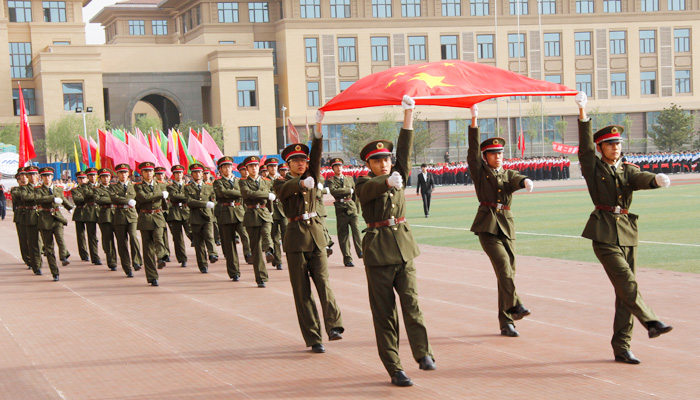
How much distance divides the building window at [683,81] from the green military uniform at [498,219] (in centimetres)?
7706

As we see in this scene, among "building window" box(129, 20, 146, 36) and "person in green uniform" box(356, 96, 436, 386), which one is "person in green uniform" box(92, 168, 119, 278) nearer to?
"person in green uniform" box(356, 96, 436, 386)

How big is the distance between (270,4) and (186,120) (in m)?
14.0

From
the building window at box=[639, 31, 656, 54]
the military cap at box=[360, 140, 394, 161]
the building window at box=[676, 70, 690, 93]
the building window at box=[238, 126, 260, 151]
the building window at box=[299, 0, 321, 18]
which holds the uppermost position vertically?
the building window at box=[299, 0, 321, 18]

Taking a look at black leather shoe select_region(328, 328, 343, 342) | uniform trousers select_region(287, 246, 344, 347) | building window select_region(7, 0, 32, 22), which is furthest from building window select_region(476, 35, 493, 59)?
black leather shoe select_region(328, 328, 343, 342)

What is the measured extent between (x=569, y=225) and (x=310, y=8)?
5928 cm

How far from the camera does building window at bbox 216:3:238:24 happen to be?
78750 millimetres

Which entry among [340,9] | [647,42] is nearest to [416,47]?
[340,9]

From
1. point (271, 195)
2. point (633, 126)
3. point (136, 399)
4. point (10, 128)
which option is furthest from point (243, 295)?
point (633, 126)

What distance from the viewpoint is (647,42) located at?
78.9 metres

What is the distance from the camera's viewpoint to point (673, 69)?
7912 cm

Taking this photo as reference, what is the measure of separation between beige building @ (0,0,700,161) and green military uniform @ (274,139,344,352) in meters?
64.7

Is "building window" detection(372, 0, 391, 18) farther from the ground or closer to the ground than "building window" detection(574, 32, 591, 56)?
farther from the ground

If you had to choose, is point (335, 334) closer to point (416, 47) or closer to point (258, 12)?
point (416, 47)

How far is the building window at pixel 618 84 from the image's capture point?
3130 inches
